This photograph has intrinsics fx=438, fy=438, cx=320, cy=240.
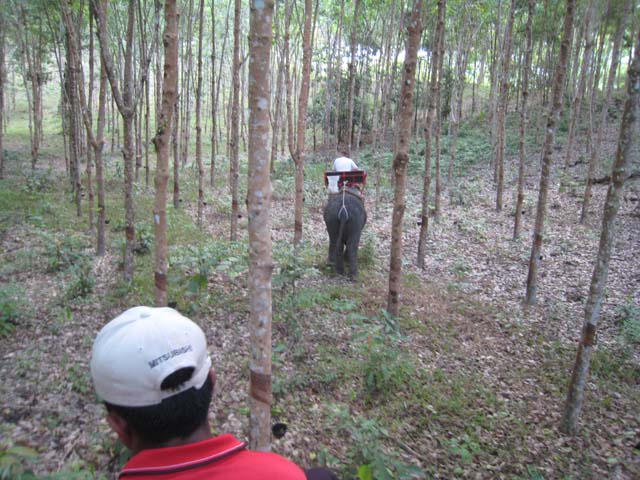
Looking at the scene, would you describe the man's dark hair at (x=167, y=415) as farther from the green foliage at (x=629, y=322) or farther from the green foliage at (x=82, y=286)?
the green foliage at (x=629, y=322)

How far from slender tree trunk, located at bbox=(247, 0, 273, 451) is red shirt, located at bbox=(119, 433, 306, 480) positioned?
177 cm

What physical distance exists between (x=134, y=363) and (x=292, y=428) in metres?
3.38

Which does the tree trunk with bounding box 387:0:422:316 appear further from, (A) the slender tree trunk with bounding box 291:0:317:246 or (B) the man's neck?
(B) the man's neck

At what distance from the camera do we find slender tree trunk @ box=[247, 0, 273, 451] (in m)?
2.80

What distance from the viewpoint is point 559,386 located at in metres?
5.21

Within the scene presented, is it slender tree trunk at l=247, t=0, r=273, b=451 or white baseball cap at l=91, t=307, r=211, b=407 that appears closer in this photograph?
white baseball cap at l=91, t=307, r=211, b=407

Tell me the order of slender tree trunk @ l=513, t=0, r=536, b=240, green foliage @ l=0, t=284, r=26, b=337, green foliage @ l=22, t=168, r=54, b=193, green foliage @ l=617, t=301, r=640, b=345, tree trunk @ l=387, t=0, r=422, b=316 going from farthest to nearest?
green foliage @ l=22, t=168, r=54, b=193 → slender tree trunk @ l=513, t=0, r=536, b=240 → green foliage @ l=617, t=301, r=640, b=345 → tree trunk @ l=387, t=0, r=422, b=316 → green foliage @ l=0, t=284, r=26, b=337

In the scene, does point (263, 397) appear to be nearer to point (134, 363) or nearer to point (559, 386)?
point (134, 363)

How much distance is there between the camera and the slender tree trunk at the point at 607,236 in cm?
373

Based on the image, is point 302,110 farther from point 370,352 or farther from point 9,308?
point 9,308

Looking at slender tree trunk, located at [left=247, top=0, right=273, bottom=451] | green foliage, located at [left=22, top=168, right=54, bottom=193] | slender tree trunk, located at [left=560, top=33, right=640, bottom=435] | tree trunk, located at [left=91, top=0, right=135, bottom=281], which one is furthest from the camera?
green foliage, located at [left=22, top=168, right=54, bottom=193]

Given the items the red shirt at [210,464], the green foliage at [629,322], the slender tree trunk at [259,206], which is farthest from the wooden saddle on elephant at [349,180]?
the red shirt at [210,464]

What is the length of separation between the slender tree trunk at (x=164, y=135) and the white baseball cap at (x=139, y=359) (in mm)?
3536

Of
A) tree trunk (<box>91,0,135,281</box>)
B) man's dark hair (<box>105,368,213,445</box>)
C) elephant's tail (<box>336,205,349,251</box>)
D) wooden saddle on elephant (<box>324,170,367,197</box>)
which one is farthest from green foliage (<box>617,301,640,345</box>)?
tree trunk (<box>91,0,135,281</box>)
